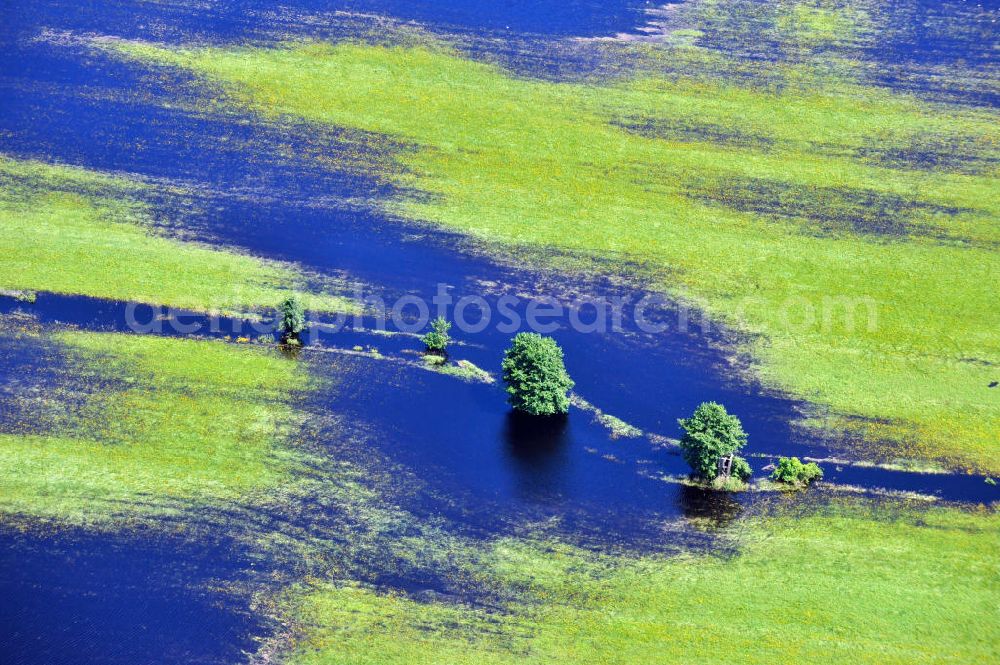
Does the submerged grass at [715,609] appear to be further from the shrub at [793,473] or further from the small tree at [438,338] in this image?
the small tree at [438,338]

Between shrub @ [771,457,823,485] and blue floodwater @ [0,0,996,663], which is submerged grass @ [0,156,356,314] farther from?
shrub @ [771,457,823,485]

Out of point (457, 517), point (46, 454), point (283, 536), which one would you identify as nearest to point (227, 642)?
point (283, 536)

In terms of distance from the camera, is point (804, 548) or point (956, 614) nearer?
point (956, 614)

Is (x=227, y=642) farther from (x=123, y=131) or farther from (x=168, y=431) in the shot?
(x=123, y=131)

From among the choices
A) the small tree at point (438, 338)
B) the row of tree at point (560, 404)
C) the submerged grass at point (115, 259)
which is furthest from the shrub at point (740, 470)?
the submerged grass at point (115, 259)

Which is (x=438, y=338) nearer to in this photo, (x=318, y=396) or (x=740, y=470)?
(x=318, y=396)

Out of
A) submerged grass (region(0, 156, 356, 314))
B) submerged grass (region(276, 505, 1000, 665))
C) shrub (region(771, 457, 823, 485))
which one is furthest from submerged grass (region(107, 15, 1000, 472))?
submerged grass (region(0, 156, 356, 314))
